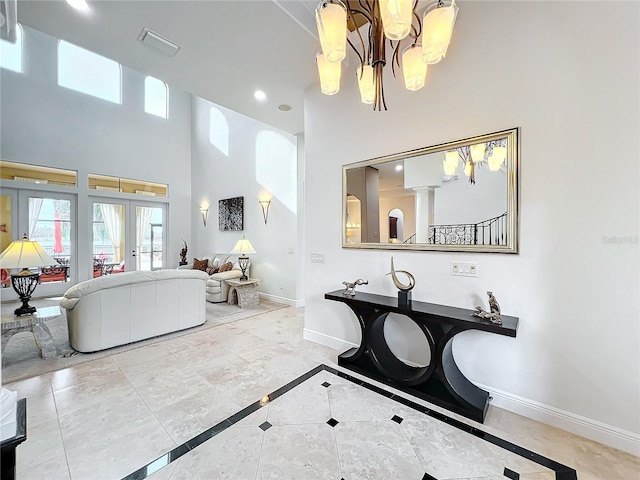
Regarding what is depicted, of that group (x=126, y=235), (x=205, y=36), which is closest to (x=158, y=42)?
(x=205, y=36)

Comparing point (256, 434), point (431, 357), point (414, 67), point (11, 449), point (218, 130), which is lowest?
point (256, 434)

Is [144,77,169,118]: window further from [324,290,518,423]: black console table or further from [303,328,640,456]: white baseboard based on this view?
[303,328,640,456]: white baseboard

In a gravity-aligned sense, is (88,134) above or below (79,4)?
above

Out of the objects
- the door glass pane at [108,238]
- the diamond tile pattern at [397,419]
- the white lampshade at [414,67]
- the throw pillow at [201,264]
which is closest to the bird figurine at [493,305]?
the diamond tile pattern at [397,419]

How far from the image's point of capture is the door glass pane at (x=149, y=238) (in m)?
7.53

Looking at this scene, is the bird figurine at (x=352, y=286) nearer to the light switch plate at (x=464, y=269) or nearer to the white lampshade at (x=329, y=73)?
the light switch plate at (x=464, y=269)

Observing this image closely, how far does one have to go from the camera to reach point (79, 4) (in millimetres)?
2363

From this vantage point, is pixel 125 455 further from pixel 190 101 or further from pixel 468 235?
pixel 190 101

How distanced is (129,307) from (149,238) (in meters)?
5.00

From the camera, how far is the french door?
270 inches

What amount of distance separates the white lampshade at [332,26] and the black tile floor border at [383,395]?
8.42 feet

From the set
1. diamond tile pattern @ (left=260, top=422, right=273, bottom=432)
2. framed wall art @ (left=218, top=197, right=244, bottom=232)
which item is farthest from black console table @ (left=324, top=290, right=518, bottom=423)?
framed wall art @ (left=218, top=197, right=244, bottom=232)

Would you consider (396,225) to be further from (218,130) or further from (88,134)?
(88,134)

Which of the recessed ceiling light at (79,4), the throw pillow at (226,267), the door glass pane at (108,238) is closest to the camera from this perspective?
the recessed ceiling light at (79,4)
